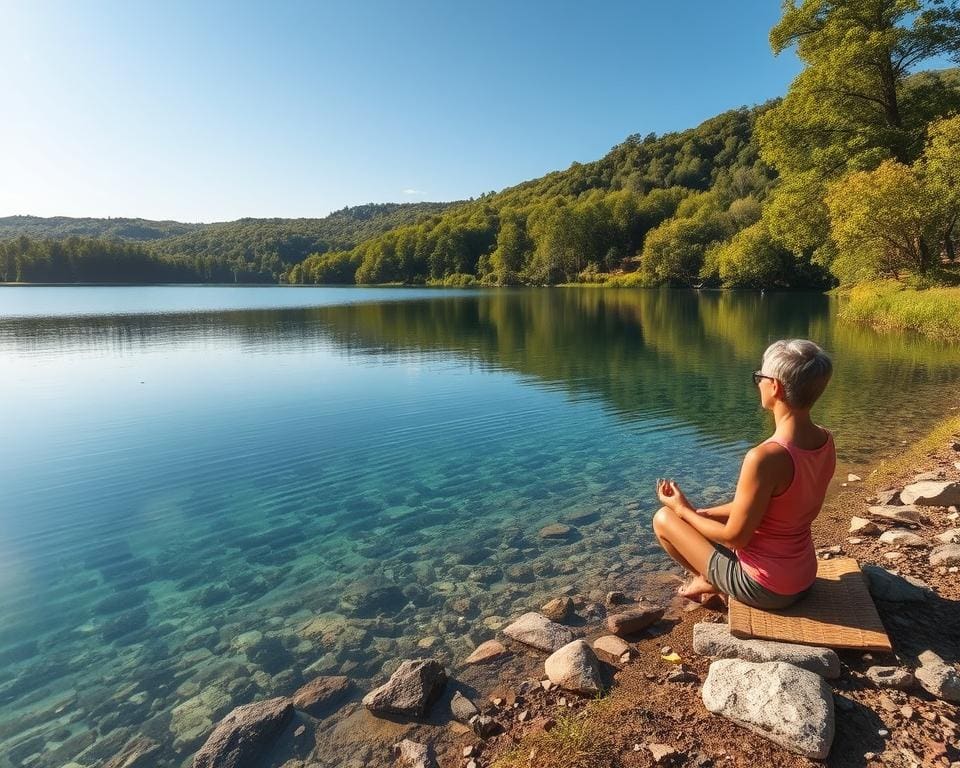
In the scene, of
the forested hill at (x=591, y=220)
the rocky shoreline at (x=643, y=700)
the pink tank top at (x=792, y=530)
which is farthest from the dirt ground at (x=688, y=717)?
the forested hill at (x=591, y=220)

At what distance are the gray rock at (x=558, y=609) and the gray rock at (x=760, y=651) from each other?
1.75 m

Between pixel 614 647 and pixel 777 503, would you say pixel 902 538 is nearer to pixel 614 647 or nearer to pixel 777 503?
pixel 777 503

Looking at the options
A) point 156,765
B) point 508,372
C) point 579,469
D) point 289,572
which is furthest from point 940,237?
point 156,765

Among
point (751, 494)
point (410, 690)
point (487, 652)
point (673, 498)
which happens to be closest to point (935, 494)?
point (673, 498)

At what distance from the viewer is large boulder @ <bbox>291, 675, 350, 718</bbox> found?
5.42 meters

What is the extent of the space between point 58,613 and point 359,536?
13.2 ft

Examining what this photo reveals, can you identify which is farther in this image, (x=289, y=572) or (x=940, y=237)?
(x=940, y=237)

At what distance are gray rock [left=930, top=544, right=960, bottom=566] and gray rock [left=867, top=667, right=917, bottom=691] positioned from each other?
8.68ft

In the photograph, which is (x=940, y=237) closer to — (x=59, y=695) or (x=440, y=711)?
(x=440, y=711)

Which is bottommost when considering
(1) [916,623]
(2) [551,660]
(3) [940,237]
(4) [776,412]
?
(2) [551,660]

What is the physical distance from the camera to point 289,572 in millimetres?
8188

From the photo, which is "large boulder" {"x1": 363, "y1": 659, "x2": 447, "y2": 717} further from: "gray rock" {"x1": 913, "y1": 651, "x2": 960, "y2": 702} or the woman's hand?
"gray rock" {"x1": 913, "y1": 651, "x2": 960, "y2": 702}

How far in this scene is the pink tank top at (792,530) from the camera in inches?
179

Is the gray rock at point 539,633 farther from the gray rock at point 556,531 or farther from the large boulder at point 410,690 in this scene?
the gray rock at point 556,531
